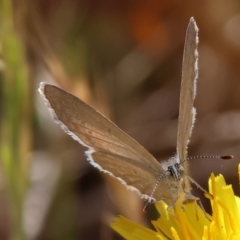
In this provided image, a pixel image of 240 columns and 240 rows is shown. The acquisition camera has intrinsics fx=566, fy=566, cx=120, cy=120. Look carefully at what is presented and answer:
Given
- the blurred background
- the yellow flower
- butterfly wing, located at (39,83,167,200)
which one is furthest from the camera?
the blurred background

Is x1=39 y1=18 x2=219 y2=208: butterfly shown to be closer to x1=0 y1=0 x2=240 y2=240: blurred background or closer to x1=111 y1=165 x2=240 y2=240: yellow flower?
x1=111 y1=165 x2=240 y2=240: yellow flower

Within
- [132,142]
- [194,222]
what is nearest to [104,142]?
[132,142]

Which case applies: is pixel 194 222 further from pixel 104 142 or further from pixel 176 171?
pixel 104 142

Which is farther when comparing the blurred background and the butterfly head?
the blurred background

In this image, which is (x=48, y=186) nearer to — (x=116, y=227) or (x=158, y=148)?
(x=158, y=148)

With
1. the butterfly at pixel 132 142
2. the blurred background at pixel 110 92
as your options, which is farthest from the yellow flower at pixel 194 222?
the blurred background at pixel 110 92

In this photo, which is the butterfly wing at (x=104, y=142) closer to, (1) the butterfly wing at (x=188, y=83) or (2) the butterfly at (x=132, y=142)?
(2) the butterfly at (x=132, y=142)

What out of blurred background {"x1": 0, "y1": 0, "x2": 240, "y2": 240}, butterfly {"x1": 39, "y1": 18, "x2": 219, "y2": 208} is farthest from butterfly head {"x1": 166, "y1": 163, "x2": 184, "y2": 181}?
blurred background {"x1": 0, "y1": 0, "x2": 240, "y2": 240}
